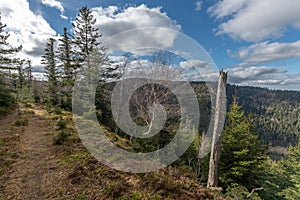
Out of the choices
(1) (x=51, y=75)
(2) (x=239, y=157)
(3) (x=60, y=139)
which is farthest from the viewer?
(1) (x=51, y=75)

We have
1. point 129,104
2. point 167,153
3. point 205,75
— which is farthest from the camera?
point 167,153

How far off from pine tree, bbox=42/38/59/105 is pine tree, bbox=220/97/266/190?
65.9 ft

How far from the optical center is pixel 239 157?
14.0 metres

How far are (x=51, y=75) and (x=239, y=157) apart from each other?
24989mm

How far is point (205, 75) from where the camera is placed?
6.54 meters

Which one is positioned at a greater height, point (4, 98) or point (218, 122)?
point (4, 98)

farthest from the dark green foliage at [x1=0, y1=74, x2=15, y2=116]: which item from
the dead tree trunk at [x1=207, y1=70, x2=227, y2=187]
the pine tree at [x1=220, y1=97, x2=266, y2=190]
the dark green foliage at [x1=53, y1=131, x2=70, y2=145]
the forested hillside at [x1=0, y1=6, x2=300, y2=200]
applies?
the pine tree at [x1=220, y1=97, x2=266, y2=190]

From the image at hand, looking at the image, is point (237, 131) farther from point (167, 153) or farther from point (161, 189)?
point (161, 189)

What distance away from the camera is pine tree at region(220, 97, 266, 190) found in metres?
13.5

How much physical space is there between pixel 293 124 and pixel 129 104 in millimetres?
237169

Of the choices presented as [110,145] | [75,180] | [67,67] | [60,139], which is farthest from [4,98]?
[75,180]

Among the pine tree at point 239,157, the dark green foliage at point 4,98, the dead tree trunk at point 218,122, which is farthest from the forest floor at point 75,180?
the dark green foliage at point 4,98

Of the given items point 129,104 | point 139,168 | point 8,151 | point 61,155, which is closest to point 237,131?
point 129,104

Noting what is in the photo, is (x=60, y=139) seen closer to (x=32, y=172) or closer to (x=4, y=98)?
(x=32, y=172)
